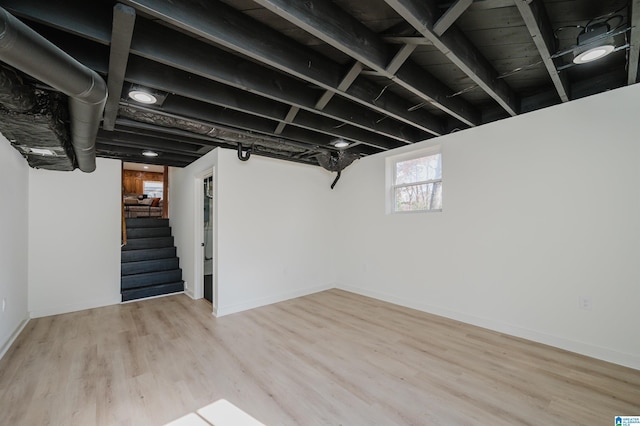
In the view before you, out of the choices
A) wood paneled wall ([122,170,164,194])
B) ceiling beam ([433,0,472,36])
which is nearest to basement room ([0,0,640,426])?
ceiling beam ([433,0,472,36])

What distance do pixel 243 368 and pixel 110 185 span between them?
3.88 metres

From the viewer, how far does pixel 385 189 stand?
4438 mm

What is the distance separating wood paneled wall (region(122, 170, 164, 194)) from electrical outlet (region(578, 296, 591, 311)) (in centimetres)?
1171

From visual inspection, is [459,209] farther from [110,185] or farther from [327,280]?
[110,185]

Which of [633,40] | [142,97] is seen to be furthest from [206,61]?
[633,40]

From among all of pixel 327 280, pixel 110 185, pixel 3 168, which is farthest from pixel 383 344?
pixel 110 185

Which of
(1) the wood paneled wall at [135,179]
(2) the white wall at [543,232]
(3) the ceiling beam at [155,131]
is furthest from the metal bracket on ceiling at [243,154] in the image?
(1) the wood paneled wall at [135,179]

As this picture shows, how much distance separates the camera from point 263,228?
429 centimetres

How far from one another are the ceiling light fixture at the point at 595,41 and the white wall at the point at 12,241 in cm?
512

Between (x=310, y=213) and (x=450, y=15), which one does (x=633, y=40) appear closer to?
(x=450, y=15)

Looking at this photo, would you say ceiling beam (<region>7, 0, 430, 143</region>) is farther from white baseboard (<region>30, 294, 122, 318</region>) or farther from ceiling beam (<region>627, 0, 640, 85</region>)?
white baseboard (<region>30, 294, 122, 318</region>)

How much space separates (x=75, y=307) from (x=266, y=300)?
2.86 meters

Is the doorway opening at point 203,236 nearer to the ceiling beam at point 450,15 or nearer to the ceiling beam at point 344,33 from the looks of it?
the ceiling beam at point 344,33

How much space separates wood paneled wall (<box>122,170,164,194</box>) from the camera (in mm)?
9570
